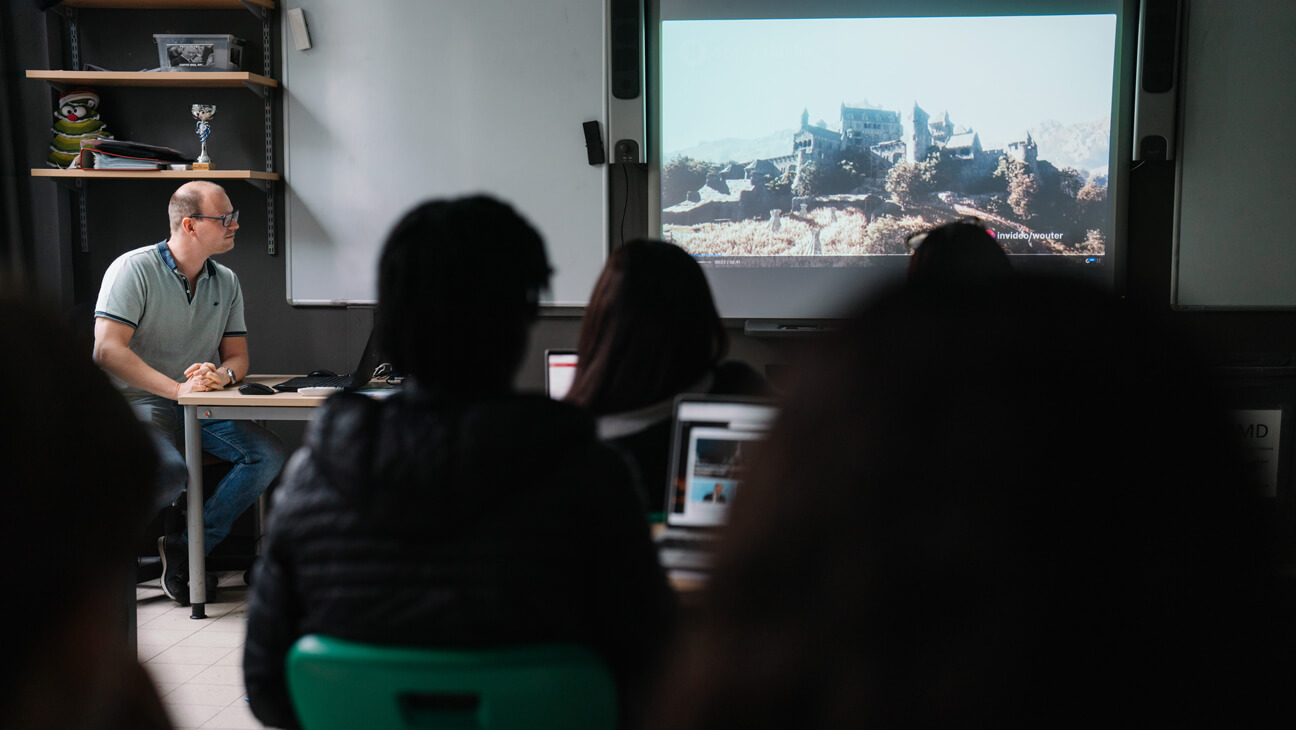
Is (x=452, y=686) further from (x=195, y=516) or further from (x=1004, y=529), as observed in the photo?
(x=195, y=516)

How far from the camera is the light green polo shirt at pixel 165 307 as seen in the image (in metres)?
3.46

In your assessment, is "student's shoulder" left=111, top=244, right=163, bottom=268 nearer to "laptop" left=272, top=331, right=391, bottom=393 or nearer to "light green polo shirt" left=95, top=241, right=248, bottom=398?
"light green polo shirt" left=95, top=241, right=248, bottom=398

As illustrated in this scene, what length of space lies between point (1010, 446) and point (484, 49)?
399 cm

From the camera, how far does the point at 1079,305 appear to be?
33cm

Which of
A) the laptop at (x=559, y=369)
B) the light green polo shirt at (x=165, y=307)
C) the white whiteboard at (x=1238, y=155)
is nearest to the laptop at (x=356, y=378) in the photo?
the light green polo shirt at (x=165, y=307)

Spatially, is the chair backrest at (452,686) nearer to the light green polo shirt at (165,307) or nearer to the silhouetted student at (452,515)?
the silhouetted student at (452,515)

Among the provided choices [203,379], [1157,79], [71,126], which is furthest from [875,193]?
[71,126]

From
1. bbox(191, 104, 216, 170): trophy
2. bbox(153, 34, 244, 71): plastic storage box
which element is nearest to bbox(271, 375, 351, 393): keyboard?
bbox(191, 104, 216, 170): trophy

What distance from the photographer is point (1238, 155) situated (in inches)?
149

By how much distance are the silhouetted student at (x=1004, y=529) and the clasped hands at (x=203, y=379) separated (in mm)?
3503

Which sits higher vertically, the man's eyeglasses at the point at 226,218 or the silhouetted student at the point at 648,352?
the man's eyeglasses at the point at 226,218

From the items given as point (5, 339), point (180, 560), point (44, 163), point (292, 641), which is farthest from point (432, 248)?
point (44, 163)

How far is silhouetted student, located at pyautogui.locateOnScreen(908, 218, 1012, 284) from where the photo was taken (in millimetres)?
346

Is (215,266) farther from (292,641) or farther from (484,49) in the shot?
(292,641)
